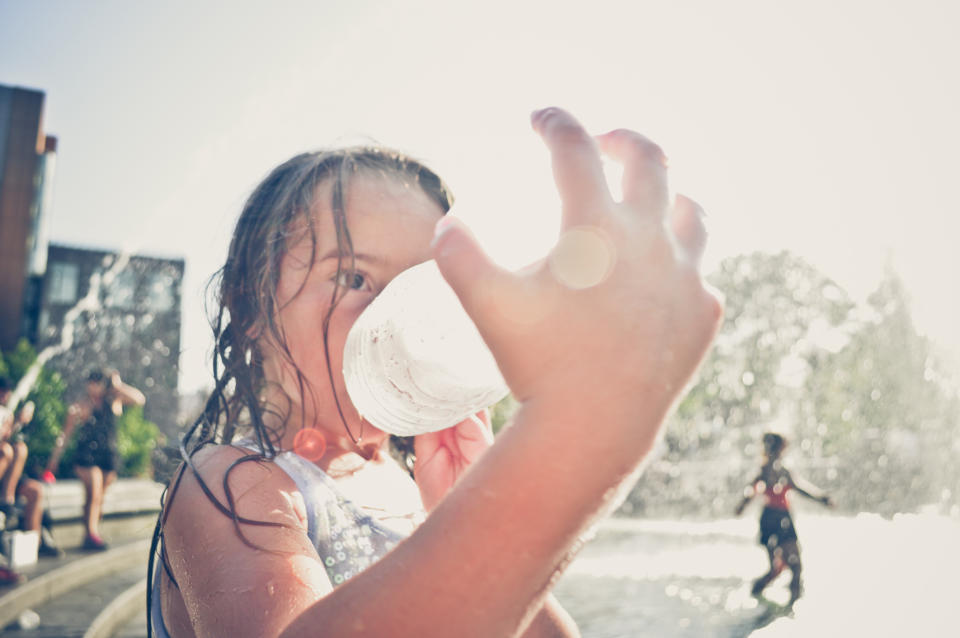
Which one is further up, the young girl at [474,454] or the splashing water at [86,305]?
the young girl at [474,454]

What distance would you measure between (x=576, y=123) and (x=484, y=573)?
44 cm

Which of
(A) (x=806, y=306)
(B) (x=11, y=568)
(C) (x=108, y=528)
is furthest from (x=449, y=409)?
(A) (x=806, y=306)

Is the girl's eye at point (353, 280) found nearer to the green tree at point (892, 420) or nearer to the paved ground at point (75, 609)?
the paved ground at point (75, 609)

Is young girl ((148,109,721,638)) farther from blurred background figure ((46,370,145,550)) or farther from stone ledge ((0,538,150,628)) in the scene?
blurred background figure ((46,370,145,550))

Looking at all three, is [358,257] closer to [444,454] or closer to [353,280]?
[353,280]

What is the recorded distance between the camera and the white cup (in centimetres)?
143

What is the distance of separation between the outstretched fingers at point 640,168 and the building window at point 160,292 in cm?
3786

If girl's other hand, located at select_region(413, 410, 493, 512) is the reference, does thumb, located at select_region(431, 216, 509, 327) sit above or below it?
above

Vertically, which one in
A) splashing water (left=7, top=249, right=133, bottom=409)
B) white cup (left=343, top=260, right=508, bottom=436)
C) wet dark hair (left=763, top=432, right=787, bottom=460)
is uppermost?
white cup (left=343, top=260, right=508, bottom=436)

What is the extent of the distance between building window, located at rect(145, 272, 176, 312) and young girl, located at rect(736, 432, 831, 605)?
32.7 meters

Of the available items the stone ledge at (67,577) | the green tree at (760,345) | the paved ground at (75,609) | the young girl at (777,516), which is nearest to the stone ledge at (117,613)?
the paved ground at (75,609)

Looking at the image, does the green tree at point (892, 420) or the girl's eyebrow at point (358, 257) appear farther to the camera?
the green tree at point (892, 420)

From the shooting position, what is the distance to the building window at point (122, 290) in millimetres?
34969

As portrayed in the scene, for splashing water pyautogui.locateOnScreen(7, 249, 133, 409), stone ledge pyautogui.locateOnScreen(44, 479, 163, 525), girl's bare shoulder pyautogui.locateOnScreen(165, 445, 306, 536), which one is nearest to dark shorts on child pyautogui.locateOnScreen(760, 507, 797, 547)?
stone ledge pyautogui.locateOnScreen(44, 479, 163, 525)
